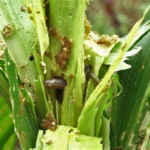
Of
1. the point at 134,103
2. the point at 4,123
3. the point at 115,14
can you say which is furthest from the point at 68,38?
the point at 115,14

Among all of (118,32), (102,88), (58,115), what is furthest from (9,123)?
(118,32)

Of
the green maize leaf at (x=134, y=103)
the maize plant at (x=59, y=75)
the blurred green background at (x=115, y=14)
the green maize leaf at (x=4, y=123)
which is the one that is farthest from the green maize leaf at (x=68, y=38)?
the blurred green background at (x=115, y=14)

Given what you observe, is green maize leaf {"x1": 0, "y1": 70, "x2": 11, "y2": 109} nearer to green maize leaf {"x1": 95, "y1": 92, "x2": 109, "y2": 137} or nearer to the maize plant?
the maize plant

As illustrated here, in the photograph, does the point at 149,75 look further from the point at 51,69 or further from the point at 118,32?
the point at 118,32

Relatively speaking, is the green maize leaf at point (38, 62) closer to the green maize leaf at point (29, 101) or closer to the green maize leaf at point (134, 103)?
the green maize leaf at point (29, 101)

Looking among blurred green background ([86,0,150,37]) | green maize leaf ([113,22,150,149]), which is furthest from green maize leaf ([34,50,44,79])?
blurred green background ([86,0,150,37])
